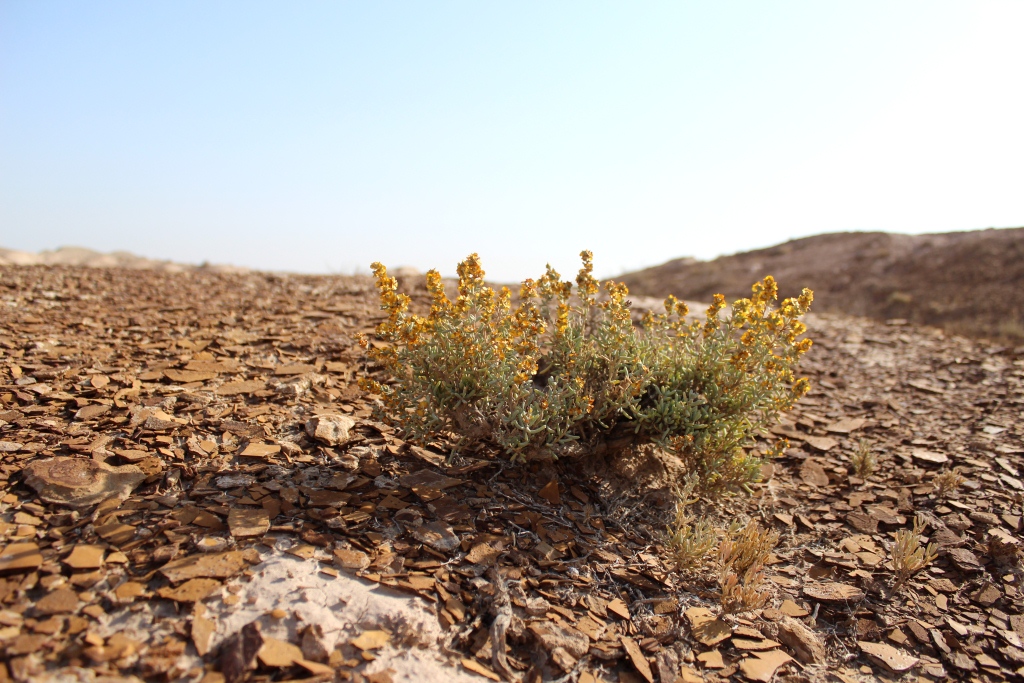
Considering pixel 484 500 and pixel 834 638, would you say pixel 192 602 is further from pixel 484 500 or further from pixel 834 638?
pixel 834 638

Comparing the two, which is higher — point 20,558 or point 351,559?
point 20,558

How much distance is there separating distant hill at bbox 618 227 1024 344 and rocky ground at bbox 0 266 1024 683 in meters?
6.15

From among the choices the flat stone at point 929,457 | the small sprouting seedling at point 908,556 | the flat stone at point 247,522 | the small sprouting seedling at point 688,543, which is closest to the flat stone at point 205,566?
the flat stone at point 247,522

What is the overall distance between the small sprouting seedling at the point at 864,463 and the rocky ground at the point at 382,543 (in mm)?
82

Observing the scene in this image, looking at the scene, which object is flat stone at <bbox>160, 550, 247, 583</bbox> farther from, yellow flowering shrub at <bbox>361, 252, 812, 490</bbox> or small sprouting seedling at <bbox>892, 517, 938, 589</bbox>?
small sprouting seedling at <bbox>892, 517, 938, 589</bbox>

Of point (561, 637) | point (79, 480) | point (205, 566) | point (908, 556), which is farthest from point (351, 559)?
point (908, 556)

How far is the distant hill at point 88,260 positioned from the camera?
28.1 feet

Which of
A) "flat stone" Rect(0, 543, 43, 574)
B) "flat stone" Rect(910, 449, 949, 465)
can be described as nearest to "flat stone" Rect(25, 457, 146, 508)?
"flat stone" Rect(0, 543, 43, 574)

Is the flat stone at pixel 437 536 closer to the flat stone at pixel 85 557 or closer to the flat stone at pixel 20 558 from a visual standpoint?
the flat stone at pixel 85 557

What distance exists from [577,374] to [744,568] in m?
1.40

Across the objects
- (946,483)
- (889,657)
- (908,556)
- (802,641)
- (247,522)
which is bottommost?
(889,657)

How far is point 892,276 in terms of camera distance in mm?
15180

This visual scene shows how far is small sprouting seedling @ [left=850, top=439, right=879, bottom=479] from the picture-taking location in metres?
4.75

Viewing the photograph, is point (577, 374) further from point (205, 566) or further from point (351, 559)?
point (205, 566)
